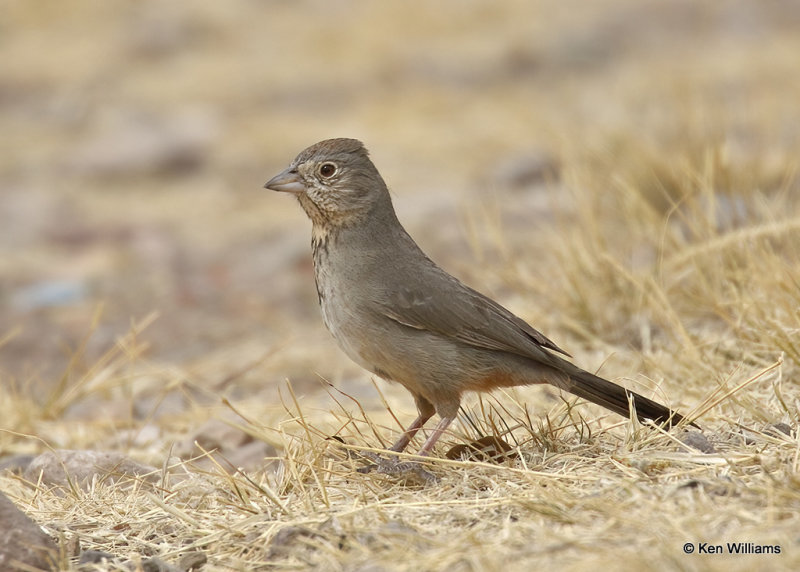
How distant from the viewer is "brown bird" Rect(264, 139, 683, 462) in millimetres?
3877

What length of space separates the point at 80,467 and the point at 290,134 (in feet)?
24.7

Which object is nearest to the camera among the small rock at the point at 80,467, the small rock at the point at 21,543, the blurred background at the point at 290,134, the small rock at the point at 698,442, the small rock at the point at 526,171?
the small rock at the point at 21,543

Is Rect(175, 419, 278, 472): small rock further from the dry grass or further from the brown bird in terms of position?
the brown bird

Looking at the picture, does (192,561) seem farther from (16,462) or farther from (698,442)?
(16,462)

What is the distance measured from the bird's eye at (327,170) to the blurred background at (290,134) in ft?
3.77

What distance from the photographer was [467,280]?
669 centimetres

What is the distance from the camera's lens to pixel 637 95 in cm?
1070

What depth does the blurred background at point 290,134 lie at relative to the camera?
6.98 metres

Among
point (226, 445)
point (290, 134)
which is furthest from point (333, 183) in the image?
point (290, 134)

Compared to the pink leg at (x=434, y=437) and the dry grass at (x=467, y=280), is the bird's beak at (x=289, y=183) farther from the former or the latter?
the pink leg at (x=434, y=437)

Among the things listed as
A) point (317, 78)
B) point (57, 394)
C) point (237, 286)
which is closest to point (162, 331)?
point (237, 286)

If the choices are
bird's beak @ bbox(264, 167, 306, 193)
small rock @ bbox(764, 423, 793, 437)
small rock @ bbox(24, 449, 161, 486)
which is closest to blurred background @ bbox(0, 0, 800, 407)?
small rock @ bbox(24, 449, 161, 486)

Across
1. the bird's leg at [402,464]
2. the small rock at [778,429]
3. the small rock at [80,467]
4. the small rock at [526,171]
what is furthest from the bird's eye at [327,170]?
the small rock at [526,171]

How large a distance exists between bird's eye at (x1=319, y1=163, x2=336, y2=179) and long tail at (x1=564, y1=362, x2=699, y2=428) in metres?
1.18
